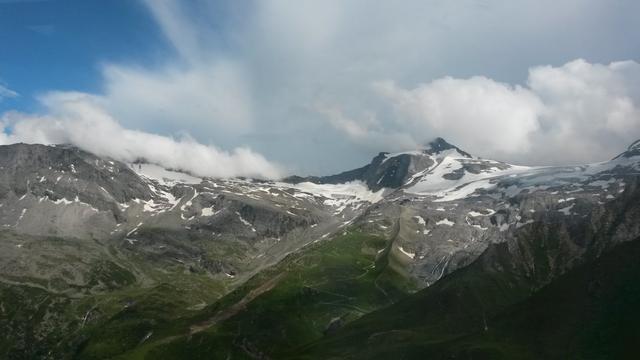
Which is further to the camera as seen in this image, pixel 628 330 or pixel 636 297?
pixel 636 297

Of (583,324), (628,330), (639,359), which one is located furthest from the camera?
(583,324)

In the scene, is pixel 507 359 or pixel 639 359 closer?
pixel 639 359

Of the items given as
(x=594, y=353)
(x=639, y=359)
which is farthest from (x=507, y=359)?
(x=639, y=359)

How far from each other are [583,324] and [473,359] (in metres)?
35.4

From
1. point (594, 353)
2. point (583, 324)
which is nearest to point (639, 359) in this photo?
point (594, 353)

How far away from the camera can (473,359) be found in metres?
197

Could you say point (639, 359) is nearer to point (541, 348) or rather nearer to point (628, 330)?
point (628, 330)

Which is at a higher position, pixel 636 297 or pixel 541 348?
pixel 636 297

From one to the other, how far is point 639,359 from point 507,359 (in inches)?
1428

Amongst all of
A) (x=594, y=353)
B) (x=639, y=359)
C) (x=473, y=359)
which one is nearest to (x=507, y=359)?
(x=473, y=359)

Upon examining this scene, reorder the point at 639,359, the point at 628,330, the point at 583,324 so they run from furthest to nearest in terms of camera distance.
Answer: the point at 583,324 < the point at 628,330 < the point at 639,359

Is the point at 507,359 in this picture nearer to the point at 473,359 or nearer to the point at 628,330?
the point at 473,359

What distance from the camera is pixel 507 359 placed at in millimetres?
193750

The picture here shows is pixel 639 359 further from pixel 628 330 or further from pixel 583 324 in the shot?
pixel 583 324
